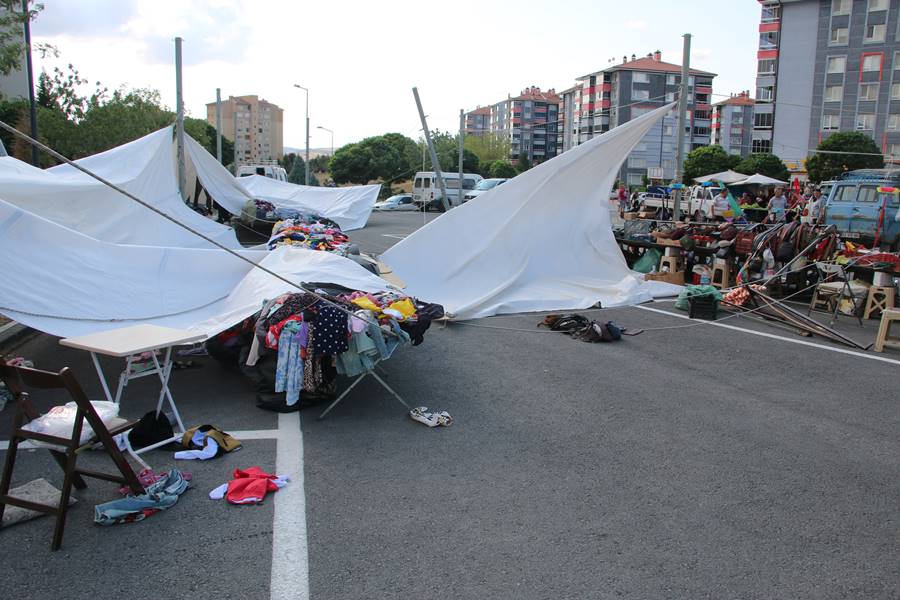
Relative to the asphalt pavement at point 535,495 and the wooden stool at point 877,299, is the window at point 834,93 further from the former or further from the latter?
the asphalt pavement at point 535,495

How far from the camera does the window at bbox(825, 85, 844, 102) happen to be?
2283 inches

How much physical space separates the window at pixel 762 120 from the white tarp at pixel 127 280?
7029cm

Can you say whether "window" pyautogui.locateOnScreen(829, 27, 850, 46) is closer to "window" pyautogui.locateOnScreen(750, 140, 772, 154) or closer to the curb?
"window" pyautogui.locateOnScreen(750, 140, 772, 154)

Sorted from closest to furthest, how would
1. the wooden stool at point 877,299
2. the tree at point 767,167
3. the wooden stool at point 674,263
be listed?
1. the wooden stool at point 877,299
2. the wooden stool at point 674,263
3. the tree at point 767,167

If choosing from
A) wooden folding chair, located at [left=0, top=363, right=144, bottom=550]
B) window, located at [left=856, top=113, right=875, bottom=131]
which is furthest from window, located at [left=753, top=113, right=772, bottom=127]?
wooden folding chair, located at [left=0, top=363, right=144, bottom=550]

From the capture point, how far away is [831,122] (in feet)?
191

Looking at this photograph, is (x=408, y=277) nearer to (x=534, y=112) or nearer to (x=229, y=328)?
(x=229, y=328)

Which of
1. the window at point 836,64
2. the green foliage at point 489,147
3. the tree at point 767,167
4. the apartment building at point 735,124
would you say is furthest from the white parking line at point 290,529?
the apartment building at point 735,124

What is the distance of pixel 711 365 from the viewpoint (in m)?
7.11

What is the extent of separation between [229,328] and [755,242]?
8.62 meters

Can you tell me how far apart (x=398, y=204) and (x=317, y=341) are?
33.4 m

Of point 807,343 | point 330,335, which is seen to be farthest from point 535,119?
point 330,335

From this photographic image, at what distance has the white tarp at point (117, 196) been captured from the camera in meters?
8.55

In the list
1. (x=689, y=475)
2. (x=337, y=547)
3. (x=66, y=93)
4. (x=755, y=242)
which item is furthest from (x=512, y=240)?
(x=66, y=93)
